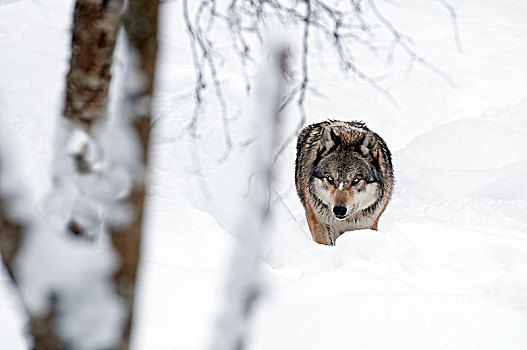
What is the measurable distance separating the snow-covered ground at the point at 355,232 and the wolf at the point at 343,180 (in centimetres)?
30

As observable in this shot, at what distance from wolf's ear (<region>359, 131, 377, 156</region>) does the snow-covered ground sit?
0.40 metres

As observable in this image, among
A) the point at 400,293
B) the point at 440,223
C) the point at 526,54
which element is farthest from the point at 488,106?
the point at 400,293

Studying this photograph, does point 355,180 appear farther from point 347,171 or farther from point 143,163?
point 143,163

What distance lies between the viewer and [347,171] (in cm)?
598

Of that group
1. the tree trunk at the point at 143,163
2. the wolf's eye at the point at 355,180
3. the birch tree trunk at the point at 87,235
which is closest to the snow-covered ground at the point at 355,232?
the birch tree trunk at the point at 87,235

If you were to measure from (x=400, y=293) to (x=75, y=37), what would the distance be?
2329mm

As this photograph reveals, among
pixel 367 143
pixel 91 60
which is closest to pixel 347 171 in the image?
pixel 367 143

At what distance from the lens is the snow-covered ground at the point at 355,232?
338 centimetres

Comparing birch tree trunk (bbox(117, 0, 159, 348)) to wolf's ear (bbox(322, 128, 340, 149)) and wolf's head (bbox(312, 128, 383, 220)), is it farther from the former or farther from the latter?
wolf's ear (bbox(322, 128, 340, 149))

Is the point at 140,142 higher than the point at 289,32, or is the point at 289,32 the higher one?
the point at 140,142

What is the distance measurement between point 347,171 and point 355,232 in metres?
0.99

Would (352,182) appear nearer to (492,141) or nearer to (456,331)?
(456,331)

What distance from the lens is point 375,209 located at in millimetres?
6387

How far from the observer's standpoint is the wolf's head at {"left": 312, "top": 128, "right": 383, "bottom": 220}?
5961 millimetres
